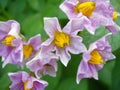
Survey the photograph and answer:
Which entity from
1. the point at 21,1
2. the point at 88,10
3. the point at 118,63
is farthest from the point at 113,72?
the point at 21,1

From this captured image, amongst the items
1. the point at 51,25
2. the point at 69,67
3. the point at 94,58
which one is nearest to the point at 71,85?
the point at 69,67

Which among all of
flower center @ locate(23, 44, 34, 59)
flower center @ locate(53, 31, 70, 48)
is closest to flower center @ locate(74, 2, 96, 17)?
flower center @ locate(53, 31, 70, 48)

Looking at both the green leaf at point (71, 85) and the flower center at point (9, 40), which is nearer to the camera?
the flower center at point (9, 40)

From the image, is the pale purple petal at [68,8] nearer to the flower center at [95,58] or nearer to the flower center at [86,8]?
the flower center at [86,8]

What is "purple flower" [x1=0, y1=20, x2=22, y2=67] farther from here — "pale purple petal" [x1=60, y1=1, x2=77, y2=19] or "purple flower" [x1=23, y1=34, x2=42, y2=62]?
"pale purple petal" [x1=60, y1=1, x2=77, y2=19]

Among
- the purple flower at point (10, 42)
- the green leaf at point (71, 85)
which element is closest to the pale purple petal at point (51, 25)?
the purple flower at point (10, 42)
